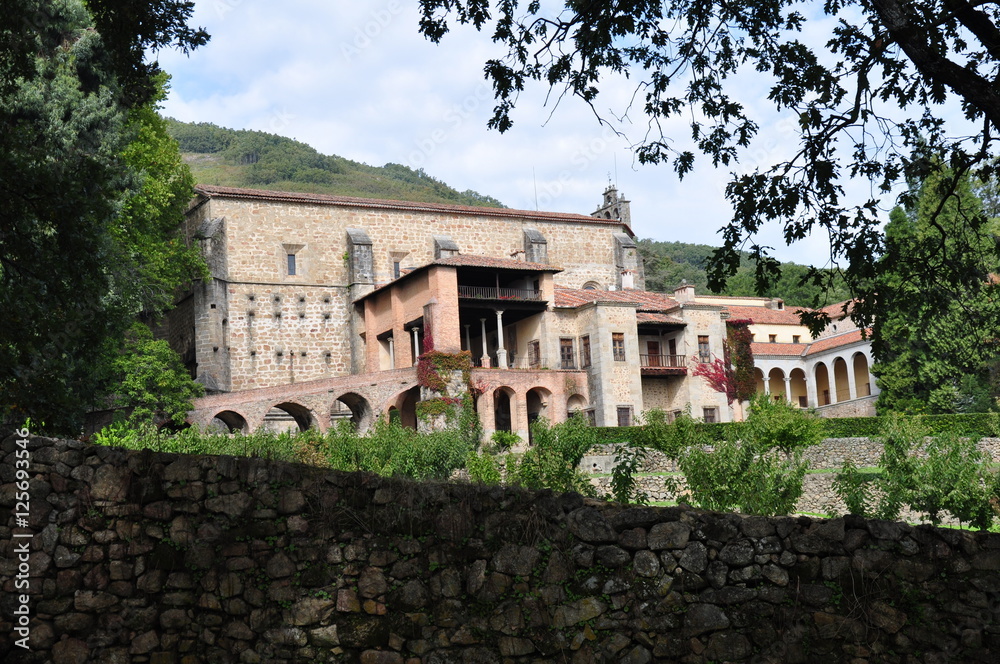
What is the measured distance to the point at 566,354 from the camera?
4162 centimetres

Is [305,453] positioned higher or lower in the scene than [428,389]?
lower

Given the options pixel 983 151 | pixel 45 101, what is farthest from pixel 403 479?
pixel 45 101

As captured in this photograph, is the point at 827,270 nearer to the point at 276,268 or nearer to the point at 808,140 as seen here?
the point at 808,140

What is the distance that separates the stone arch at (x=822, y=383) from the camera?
179 feet

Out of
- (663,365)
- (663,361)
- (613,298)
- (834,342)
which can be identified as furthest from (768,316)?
(613,298)

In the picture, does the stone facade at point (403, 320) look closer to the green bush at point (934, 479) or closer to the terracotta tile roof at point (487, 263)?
the terracotta tile roof at point (487, 263)

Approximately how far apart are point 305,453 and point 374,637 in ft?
49.5

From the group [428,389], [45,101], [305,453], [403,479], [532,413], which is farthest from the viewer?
[532,413]

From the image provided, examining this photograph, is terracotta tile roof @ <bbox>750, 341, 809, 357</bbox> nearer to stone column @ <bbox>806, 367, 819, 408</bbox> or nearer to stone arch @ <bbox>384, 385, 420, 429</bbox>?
stone column @ <bbox>806, 367, 819, 408</bbox>

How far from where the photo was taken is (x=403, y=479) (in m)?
8.41

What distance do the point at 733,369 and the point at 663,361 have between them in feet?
11.5
